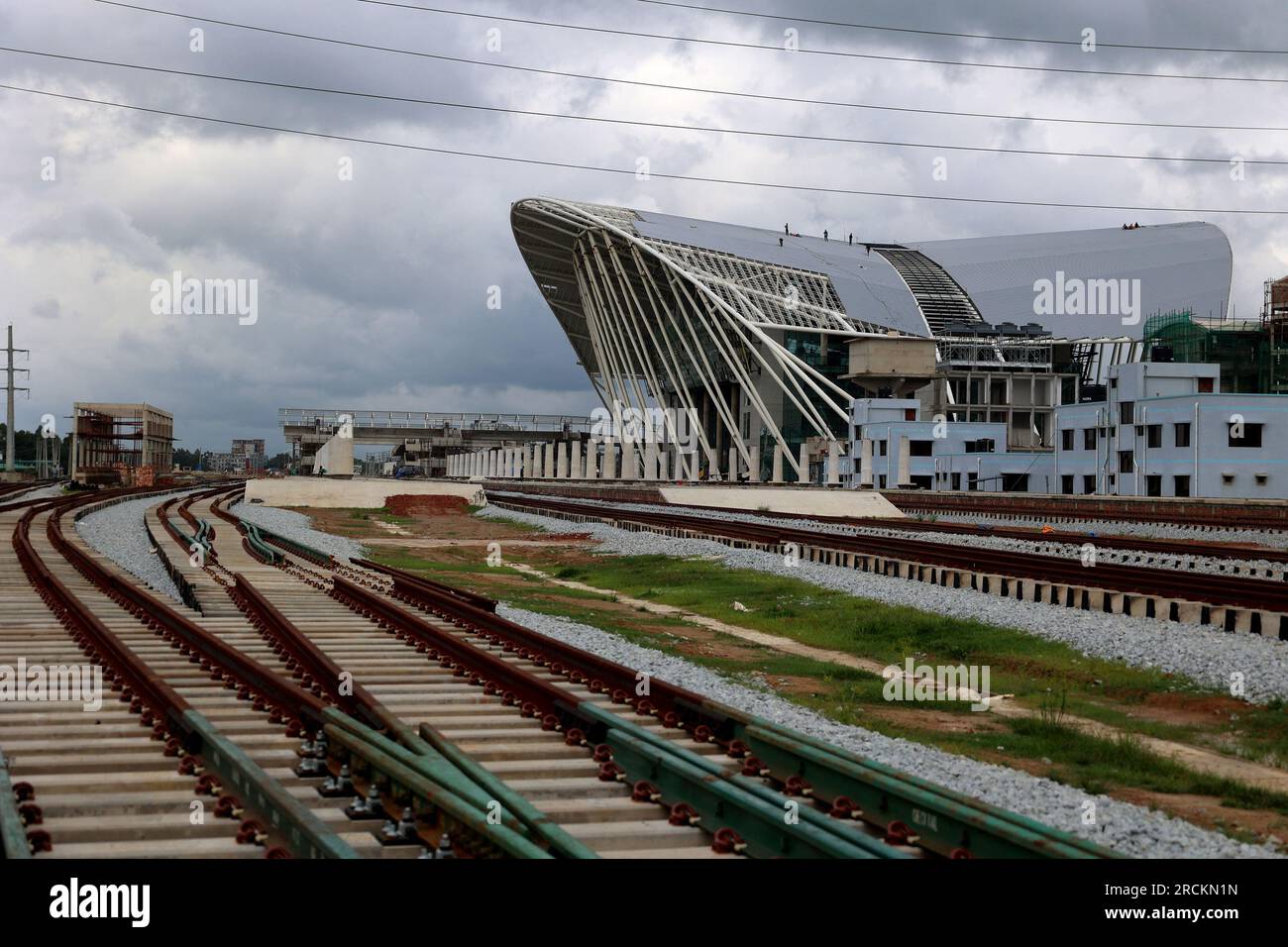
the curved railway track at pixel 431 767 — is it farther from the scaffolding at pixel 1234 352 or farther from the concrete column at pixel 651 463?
the scaffolding at pixel 1234 352

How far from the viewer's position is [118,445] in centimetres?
15388

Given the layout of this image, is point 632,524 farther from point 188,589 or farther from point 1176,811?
point 1176,811

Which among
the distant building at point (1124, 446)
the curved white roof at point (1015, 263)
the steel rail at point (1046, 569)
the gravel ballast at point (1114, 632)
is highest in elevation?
the curved white roof at point (1015, 263)

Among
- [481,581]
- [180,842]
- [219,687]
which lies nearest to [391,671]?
[219,687]

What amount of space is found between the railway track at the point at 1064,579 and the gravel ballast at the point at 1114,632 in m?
0.33

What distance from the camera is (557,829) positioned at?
6.62 meters

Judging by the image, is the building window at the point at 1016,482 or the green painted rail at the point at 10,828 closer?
the green painted rail at the point at 10,828

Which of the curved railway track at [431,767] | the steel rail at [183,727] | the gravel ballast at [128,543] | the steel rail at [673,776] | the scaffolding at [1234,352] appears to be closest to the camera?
the steel rail at [183,727]

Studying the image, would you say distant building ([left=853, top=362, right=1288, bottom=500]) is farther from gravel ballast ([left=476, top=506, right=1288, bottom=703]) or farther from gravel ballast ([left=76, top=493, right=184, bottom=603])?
gravel ballast ([left=76, top=493, right=184, bottom=603])

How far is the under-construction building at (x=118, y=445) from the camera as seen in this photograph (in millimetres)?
85375

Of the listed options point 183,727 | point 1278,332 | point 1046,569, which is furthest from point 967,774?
point 1278,332

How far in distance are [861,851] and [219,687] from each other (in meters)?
7.18

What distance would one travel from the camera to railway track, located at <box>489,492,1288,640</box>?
17141 mm

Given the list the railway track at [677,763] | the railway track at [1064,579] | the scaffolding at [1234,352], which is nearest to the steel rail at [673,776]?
the railway track at [677,763]
